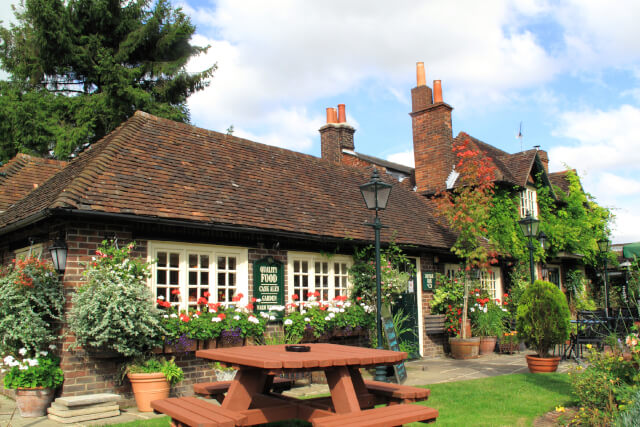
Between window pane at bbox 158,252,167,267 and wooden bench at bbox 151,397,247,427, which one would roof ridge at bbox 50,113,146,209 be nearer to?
window pane at bbox 158,252,167,267

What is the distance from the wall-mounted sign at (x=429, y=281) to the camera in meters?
13.2

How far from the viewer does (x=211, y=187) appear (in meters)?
10.1

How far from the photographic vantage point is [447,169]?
16891 mm

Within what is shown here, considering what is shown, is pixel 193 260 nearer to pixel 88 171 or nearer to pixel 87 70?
pixel 88 171

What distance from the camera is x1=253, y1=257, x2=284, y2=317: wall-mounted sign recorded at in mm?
9562

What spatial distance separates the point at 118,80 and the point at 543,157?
59.4ft

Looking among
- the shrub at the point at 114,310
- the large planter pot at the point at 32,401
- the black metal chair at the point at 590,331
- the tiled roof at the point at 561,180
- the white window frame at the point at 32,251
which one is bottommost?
the large planter pot at the point at 32,401

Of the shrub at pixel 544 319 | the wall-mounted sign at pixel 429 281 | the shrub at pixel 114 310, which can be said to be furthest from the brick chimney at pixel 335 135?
the shrub at pixel 114 310

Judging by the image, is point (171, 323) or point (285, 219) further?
point (285, 219)

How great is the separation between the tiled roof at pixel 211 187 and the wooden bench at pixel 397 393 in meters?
4.52

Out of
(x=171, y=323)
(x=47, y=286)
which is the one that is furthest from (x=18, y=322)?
(x=171, y=323)

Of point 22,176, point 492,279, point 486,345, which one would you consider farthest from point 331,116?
point 22,176

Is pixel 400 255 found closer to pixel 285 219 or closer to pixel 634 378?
pixel 285 219

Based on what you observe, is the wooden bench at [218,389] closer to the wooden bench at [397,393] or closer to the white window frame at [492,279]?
the wooden bench at [397,393]
